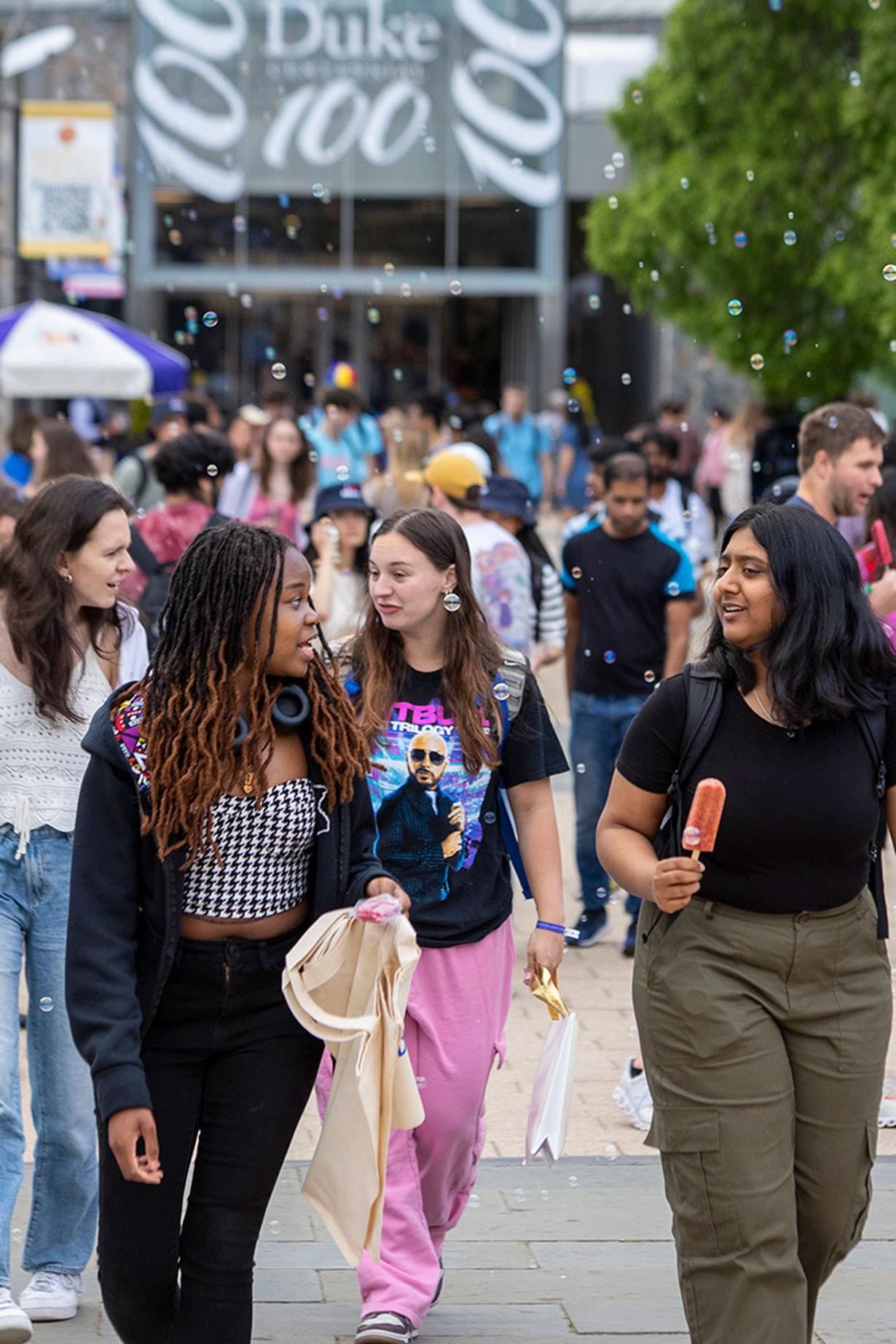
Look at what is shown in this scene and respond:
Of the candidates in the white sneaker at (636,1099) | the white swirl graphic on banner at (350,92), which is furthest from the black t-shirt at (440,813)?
the white swirl graphic on banner at (350,92)

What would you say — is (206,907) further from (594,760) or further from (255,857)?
(594,760)

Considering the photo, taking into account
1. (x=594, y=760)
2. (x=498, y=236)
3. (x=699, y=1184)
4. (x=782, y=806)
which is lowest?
(x=594, y=760)

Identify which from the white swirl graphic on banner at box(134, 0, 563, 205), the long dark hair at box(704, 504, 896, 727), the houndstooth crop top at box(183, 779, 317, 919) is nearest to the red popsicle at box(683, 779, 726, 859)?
the long dark hair at box(704, 504, 896, 727)

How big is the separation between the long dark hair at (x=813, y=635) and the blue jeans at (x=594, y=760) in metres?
4.03

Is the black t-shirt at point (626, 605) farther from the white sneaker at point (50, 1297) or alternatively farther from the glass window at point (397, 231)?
the glass window at point (397, 231)

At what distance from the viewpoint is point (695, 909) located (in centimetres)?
330

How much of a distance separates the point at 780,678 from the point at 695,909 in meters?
0.44

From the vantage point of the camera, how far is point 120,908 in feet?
10.00

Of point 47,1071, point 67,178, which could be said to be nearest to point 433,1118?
point 47,1071

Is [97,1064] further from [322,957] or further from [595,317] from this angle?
[595,317]

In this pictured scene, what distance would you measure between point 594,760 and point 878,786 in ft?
13.6

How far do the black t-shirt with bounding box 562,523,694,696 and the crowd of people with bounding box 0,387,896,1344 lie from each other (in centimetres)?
324

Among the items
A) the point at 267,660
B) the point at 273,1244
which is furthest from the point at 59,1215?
the point at 267,660

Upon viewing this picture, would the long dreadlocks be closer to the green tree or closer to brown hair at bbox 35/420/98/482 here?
brown hair at bbox 35/420/98/482
